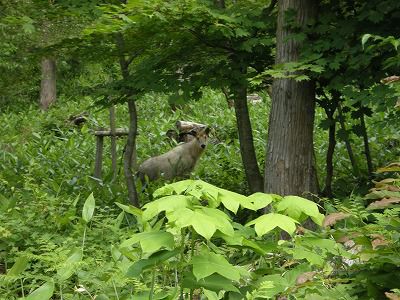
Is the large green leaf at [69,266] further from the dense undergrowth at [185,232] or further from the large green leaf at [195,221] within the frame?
the large green leaf at [195,221]

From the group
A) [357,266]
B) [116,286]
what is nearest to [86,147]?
[116,286]

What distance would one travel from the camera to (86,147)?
13.1 metres

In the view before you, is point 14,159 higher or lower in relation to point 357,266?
lower

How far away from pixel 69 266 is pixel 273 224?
4.96 ft

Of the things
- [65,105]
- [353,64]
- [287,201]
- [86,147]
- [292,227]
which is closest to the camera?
[292,227]

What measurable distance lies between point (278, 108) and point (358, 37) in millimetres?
1170

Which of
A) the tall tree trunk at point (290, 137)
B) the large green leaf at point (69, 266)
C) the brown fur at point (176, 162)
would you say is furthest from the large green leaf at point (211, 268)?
the brown fur at point (176, 162)

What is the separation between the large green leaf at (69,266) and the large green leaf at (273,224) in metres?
1.36

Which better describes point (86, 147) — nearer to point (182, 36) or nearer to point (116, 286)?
point (182, 36)

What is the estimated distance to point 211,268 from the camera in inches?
74.5

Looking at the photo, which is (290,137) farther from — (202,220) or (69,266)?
(202,220)

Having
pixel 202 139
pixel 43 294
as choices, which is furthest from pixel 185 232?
pixel 202 139

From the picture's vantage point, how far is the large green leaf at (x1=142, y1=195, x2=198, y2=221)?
1.85 meters

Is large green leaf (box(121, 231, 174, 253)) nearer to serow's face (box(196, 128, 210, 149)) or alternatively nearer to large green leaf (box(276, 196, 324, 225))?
large green leaf (box(276, 196, 324, 225))
